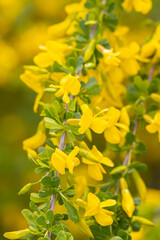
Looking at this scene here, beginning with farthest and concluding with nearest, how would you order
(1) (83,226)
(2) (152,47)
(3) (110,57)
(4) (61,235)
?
(2) (152,47) → (3) (110,57) → (1) (83,226) → (4) (61,235)

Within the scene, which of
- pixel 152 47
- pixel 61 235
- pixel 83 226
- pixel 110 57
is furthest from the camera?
pixel 152 47

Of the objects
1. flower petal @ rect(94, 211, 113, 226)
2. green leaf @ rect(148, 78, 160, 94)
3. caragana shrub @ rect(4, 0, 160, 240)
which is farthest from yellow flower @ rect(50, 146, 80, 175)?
green leaf @ rect(148, 78, 160, 94)

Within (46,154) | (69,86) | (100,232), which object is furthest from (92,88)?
(100,232)

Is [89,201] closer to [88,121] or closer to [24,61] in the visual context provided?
[88,121]

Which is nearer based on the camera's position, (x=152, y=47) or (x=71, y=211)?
(x=71, y=211)

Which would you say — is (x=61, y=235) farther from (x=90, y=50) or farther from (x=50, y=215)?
(x=90, y=50)

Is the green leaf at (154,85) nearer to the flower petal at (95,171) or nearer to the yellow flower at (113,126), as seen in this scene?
the yellow flower at (113,126)

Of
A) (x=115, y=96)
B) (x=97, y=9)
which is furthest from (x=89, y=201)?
(x=97, y=9)
